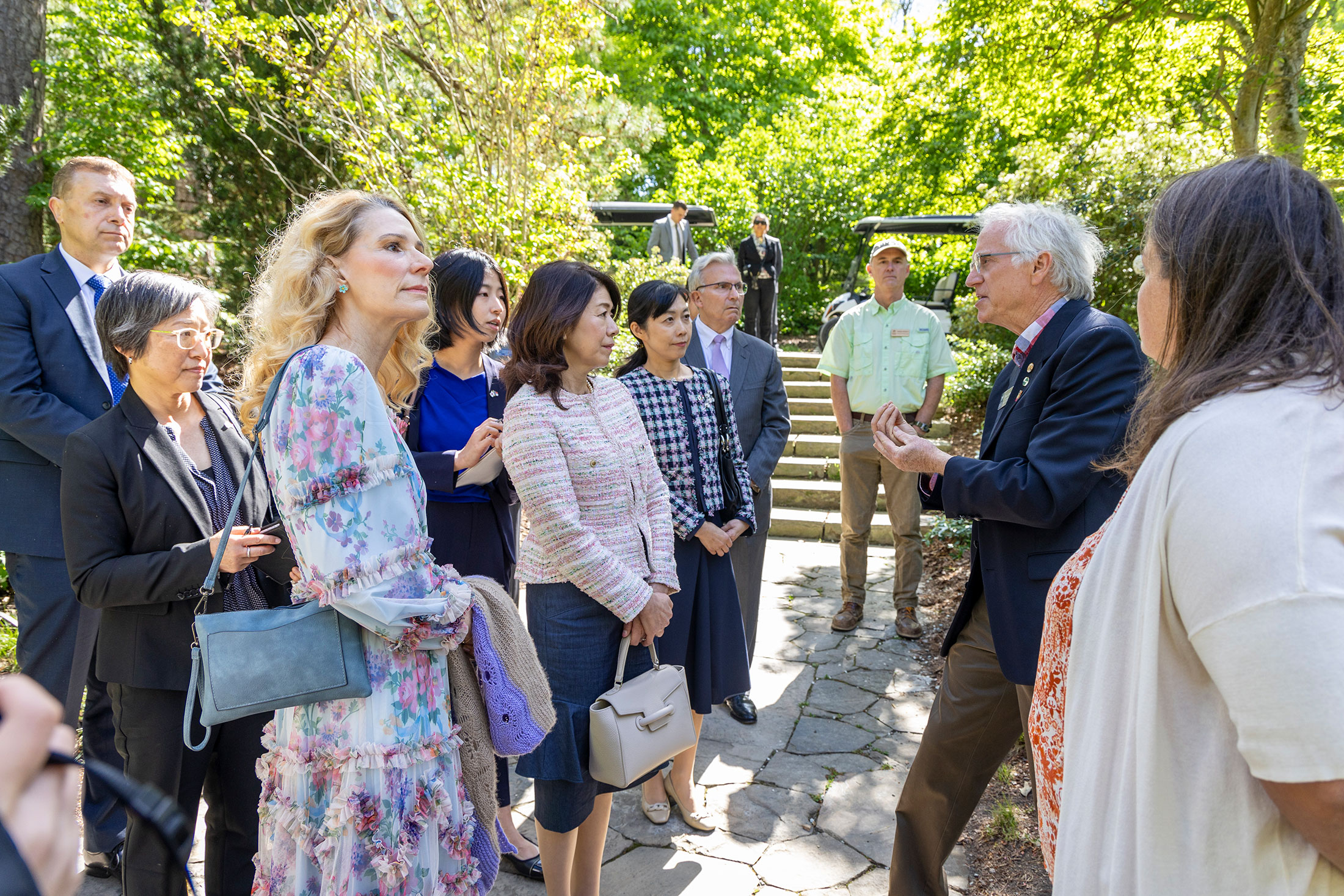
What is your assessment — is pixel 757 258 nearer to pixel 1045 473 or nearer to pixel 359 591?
pixel 1045 473

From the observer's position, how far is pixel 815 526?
26.1 feet

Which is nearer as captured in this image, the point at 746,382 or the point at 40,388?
the point at 40,388

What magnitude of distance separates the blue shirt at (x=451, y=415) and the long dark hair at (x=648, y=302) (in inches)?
23.6

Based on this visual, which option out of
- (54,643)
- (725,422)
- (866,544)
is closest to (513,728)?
(725,422)

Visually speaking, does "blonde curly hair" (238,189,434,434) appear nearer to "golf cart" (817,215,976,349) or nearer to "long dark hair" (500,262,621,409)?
"long dark hair" (500,262,621,409)

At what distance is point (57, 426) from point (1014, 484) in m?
3.25

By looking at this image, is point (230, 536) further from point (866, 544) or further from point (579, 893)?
point (866, 544)

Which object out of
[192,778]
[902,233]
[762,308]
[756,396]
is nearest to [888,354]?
[756,396]

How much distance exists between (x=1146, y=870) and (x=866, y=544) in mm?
4527

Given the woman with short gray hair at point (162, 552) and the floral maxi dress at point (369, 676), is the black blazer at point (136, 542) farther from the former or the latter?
the floral maxi dress at point (369, 676)

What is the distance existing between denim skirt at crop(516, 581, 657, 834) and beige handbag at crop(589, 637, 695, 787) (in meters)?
0.04

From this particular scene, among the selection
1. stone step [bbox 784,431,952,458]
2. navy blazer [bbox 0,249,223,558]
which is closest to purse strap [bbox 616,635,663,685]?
navy blazer [bbox 0,249,223,558]

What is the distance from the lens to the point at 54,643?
3039 mm

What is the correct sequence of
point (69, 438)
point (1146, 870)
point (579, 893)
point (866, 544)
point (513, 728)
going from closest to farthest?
point (1146, 870) → point (513, 728) → point (69, 438) → point (579, 893) → point (866, 544)
